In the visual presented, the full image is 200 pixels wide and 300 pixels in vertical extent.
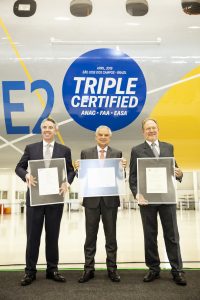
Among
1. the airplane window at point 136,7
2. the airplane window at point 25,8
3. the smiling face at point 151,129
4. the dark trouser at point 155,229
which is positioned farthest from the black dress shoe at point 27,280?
the airplane window at point 136,7

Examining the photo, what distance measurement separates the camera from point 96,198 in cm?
398

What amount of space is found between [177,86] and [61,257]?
391 cm

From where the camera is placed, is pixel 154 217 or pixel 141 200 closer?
pixel 141 200

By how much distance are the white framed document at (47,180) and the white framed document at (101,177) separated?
0.79ft

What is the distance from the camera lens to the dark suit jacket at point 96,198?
13.0 feet

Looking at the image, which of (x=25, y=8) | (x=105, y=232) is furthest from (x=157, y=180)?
(x=25, y=8)

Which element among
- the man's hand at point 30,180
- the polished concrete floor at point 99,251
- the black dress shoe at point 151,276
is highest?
the man's hand at point 30,180

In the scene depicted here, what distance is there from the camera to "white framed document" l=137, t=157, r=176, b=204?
3.75 metres

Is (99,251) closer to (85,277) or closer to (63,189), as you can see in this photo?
(85,277)

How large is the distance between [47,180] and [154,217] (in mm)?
1357

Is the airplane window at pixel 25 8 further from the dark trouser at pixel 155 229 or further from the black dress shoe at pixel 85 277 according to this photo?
the black dress shoe at pixel 85 277

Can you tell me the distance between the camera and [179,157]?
4.48 meters

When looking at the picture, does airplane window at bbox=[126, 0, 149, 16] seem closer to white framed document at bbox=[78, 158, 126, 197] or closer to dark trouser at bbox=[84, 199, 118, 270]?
white framed document at bbox=[78, 158, 126, 197]

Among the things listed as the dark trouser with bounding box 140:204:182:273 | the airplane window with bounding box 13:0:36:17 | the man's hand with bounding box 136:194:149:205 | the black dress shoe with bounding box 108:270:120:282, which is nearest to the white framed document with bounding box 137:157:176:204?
the man's hand with bounding box 136:194:149:205
